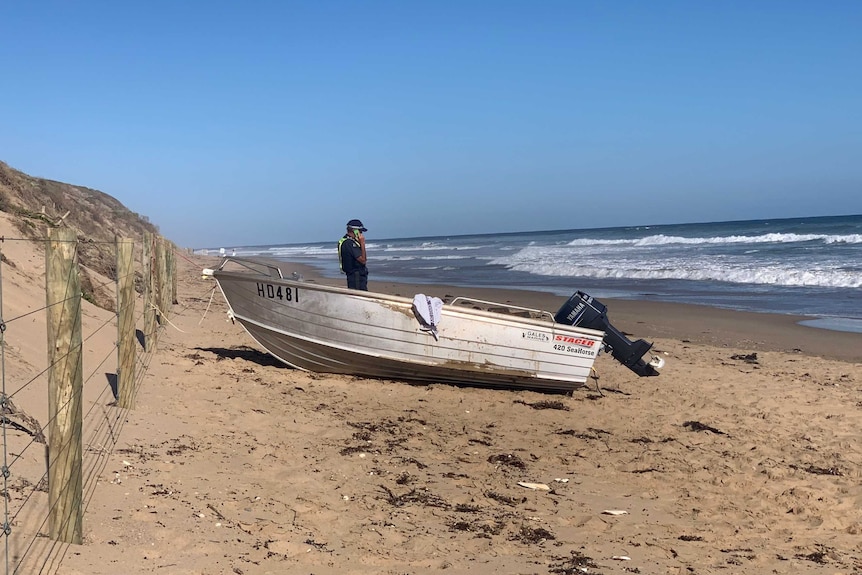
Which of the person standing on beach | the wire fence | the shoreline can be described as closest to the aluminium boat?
the person standing on beach

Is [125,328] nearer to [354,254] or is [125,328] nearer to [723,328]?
[354,254]

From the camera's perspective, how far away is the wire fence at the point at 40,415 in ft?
12.0

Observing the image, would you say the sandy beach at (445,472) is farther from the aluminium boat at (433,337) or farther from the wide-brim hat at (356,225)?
the wide-brim hat at (356,225)

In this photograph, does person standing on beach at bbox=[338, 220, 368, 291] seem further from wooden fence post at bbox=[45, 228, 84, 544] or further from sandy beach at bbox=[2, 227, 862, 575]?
wooden fence post at bbox=[45, 228, 84, 544]

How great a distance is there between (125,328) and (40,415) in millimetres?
1338

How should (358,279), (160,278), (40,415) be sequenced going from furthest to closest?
(160,278)
(358,279)
(40,415)

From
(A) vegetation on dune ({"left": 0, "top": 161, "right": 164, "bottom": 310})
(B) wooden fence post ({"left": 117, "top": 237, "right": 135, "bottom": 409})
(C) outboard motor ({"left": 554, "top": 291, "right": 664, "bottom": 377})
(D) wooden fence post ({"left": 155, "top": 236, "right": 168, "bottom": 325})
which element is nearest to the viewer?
(B) wooden fence post ({"left": 117, "top": 237, "right": 135, "bottom": 409})

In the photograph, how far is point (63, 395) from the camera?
3820 mm

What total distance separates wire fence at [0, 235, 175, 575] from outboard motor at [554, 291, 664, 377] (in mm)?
5153

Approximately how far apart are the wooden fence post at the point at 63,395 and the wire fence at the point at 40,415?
1 cm

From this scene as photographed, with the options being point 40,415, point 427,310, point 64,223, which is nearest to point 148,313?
point 427,310

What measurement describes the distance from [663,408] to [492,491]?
3.70m

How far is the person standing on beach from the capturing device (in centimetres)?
989

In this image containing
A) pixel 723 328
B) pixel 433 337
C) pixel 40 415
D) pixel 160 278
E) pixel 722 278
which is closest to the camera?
pixel 40 415
